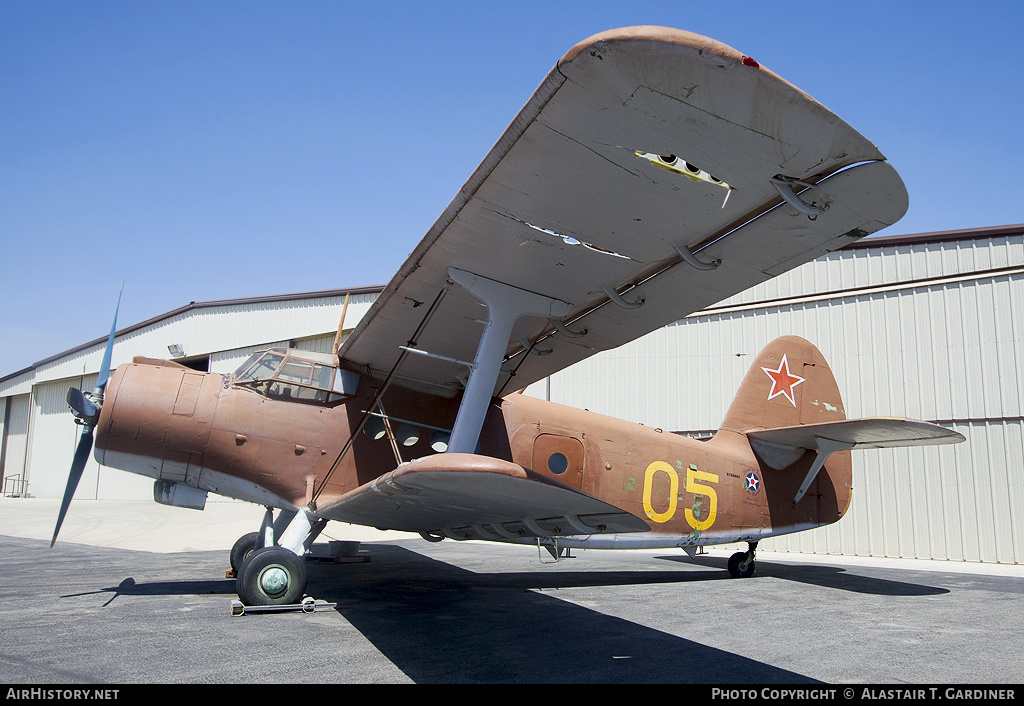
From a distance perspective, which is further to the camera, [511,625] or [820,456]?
[820,456]

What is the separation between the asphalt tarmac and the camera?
4.41 m

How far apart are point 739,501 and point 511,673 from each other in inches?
234

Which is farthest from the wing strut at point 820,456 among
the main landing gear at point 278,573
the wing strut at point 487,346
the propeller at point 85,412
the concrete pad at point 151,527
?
the concrete pad at point 151,527

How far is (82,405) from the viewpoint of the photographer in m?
6.37

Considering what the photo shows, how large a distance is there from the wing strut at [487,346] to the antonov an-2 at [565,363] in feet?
0.06

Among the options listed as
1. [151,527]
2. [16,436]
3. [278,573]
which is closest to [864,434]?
[278,573]

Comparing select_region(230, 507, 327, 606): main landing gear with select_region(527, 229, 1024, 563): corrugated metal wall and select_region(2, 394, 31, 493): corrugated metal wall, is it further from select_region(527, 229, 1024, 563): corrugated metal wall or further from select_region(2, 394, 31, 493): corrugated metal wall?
select_region(2, 394, 31, 493): corrugated metal wall

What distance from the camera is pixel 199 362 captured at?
26.7 m

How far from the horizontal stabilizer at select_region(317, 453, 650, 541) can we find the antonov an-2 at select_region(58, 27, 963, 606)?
3 cm

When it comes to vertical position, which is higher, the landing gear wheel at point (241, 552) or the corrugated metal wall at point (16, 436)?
the corrugated metal wall at point (16, 436)

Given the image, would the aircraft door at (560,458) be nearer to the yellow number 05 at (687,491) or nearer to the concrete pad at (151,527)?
the yellow number 05 at (687,491)

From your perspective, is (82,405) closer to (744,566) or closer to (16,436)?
(744,566)

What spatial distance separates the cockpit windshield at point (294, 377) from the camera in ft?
23.2

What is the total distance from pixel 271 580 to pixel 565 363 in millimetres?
3634
